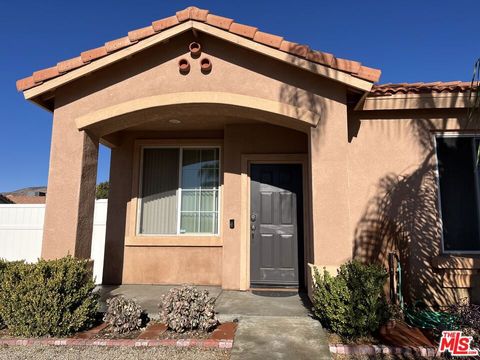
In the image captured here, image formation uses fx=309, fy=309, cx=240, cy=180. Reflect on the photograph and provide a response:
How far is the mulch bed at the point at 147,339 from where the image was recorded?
392 cm

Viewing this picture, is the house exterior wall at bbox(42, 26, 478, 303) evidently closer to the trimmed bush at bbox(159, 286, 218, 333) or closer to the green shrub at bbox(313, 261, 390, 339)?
the green shrub at bbox(313, 261, 390, 339)

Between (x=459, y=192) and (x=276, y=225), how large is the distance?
11.4 ft

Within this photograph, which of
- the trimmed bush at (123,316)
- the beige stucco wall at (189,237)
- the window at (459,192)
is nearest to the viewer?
the trimmed bush at (123,316)

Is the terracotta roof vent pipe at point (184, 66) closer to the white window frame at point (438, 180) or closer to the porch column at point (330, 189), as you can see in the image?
the porch column at point (330, 189)

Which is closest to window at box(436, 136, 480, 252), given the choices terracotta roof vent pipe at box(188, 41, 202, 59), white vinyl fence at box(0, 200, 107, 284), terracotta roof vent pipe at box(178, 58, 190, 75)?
terracotta roof vent pipe at box(188, 41, 202, 59)

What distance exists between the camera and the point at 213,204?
750 cm

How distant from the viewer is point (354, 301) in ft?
13.2

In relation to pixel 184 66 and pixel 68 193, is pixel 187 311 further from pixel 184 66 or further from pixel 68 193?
pixel 184 66

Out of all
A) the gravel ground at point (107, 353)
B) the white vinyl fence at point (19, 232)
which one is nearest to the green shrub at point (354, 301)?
the gravel ground at point (107, 353)

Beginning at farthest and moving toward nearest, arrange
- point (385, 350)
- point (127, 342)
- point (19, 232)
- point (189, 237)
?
point (19, 232) → point (189, 237) → point (127, 342) → point (385, 350)

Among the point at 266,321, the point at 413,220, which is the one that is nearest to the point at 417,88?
the point at 413,220

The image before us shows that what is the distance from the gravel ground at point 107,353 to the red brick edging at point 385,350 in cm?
143

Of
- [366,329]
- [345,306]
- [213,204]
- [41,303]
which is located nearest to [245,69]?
[213,204]

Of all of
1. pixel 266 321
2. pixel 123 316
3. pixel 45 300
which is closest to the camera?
pixel 45 300
